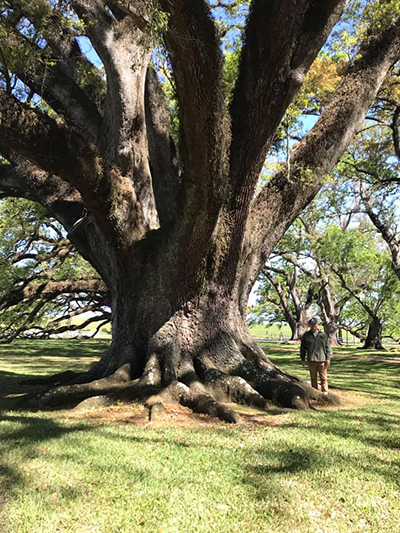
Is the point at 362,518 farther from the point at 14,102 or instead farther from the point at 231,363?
the point at 14,102

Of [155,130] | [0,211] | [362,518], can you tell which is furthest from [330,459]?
[0,211]

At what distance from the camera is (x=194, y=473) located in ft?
12.0

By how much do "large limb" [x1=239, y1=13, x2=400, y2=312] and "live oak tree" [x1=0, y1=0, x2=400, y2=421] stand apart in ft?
0.09

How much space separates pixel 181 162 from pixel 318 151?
8.64 ft

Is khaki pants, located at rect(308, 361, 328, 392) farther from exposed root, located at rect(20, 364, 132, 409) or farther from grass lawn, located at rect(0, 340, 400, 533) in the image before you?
exposed root, located at rect(20, 364, 132, 409)

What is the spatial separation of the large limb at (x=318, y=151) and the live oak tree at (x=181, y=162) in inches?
1.1

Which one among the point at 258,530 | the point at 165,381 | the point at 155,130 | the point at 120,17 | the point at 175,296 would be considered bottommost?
the point at 258,530

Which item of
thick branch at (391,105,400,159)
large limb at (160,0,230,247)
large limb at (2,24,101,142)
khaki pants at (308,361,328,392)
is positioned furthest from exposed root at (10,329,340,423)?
thick branch at (391,105,400,159)

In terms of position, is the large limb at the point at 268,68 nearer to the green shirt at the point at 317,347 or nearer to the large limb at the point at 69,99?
the green shirt at the point at 317,347

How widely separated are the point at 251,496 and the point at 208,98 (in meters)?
4.40

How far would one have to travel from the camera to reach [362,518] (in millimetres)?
2971

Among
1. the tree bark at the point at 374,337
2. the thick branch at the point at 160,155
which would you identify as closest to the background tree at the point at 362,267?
the tree bark at the point at 374,337

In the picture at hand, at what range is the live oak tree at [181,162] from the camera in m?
5.54

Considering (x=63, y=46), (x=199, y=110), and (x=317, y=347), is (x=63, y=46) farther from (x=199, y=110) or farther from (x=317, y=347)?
(x=317, y=347)
